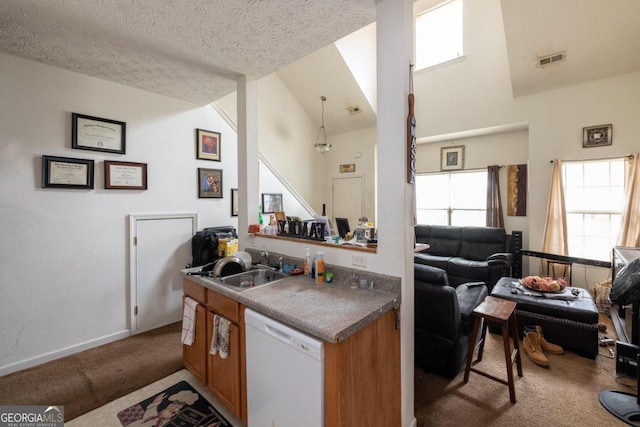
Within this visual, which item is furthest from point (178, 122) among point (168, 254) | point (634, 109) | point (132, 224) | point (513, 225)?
point (634, 109)

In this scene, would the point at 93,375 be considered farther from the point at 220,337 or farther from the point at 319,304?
the point at 319,304

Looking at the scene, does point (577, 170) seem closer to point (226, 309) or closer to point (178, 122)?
point (226, 309)

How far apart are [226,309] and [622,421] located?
2758mm

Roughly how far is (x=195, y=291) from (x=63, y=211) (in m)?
1.68

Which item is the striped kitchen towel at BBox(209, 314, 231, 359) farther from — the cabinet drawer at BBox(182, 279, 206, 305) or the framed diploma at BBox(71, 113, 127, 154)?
the framed diploma at BBox(71, 113, 127, 154)

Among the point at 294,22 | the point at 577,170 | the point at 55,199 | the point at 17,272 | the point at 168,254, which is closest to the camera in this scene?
the point at 294,22

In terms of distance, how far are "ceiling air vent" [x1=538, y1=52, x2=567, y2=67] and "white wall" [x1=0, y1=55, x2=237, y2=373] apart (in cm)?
485

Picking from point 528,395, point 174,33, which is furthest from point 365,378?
point 174,33

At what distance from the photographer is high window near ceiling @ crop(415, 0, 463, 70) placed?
478 centimetres

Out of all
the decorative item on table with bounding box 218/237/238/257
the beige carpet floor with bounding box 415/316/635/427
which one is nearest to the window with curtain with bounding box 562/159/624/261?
the beige carpet floor with bounding box 415/316/635/427

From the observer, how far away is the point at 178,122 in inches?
132

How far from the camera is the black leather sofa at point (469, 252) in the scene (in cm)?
408

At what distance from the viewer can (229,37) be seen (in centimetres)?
207

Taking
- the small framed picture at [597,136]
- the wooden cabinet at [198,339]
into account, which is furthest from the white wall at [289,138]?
the small framed picture at [597,136]
